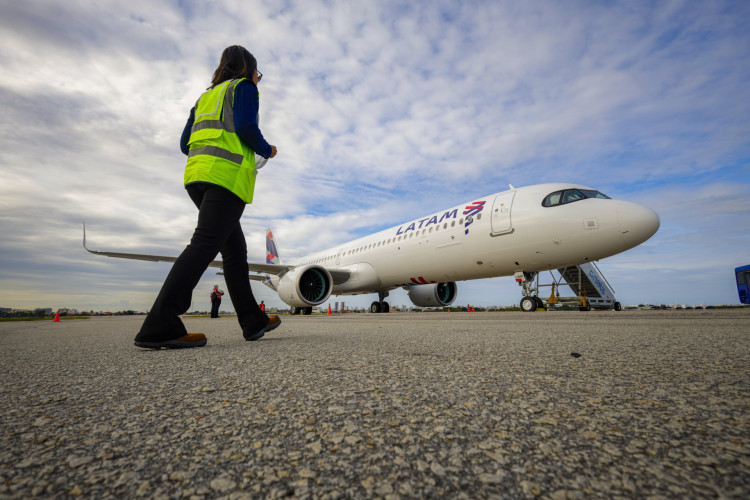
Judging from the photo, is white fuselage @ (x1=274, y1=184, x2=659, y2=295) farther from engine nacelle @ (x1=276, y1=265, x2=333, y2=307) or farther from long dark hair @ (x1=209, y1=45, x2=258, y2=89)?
long dark hair @ (x1=209, y1=45, x2=258, y2=89)

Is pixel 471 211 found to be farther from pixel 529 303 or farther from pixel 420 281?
pixel 420 281

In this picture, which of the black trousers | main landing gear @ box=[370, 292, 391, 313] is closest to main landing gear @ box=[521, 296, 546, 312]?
main landing gear @ box=[370, 292, 391, 313]

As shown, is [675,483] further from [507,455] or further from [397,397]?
[397,397]

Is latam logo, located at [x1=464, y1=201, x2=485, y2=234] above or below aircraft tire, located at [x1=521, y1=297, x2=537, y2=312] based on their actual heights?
above

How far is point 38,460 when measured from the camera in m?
0.77

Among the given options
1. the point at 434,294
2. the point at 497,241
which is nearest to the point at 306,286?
the point at 497,241

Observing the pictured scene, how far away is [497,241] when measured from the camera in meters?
8.93

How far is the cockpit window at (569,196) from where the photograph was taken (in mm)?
8133

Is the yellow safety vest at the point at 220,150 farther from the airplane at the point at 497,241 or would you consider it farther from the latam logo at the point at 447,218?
the latam logo at the point at 447,218

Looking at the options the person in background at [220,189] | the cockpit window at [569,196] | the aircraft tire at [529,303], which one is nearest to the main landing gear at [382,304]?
the aircraft tire at [529,303]

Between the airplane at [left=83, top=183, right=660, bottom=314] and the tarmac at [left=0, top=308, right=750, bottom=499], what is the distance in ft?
21.9

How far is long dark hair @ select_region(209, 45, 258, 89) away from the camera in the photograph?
10.3 feet

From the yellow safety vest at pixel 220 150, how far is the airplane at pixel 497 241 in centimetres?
717

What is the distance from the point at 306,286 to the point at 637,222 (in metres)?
8.50
